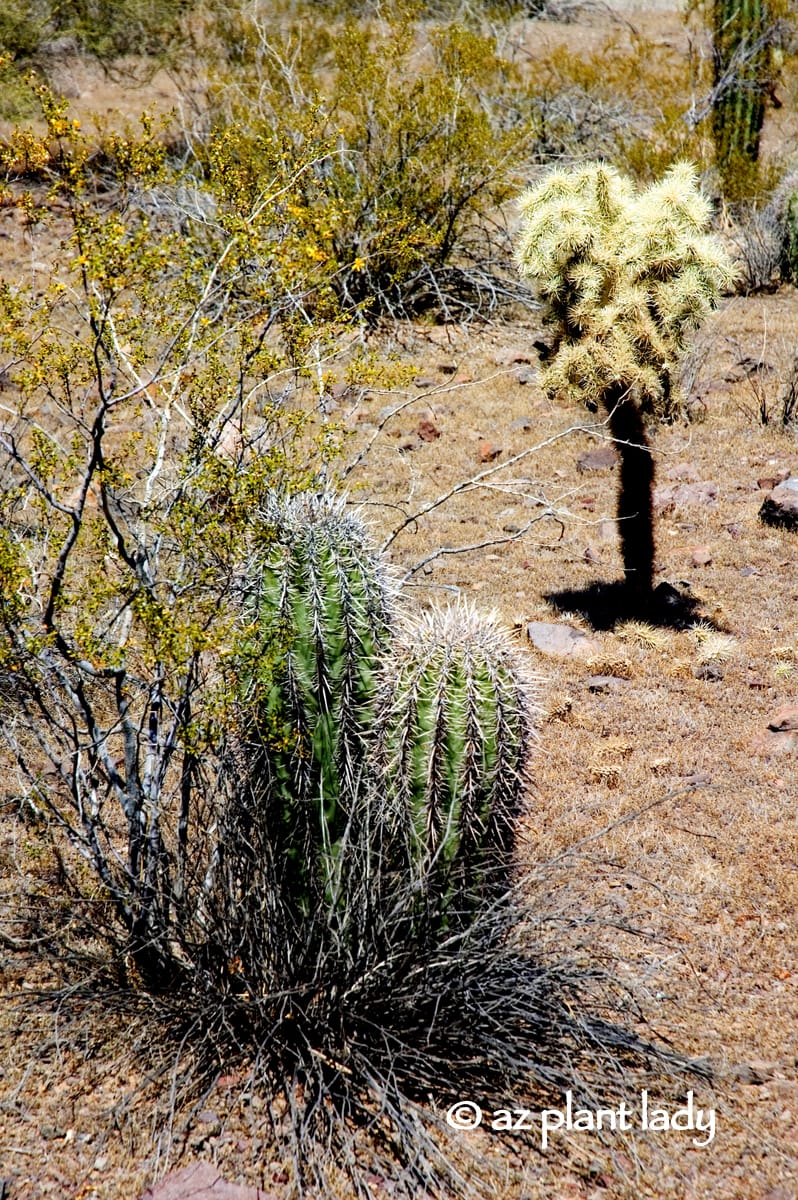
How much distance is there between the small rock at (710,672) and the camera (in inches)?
211

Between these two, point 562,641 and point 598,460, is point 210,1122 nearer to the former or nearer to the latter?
point 562,641

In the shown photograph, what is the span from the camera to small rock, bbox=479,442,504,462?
780 centimetres

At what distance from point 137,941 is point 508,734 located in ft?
4.26

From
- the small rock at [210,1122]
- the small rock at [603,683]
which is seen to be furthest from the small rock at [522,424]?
the small rock at [210,1122]

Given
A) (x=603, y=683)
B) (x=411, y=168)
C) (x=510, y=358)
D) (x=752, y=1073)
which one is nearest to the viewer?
(x=752, y=1073)

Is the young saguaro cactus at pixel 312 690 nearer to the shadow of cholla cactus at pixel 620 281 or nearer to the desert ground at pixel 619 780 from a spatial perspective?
the desert ground at pixel 619 780

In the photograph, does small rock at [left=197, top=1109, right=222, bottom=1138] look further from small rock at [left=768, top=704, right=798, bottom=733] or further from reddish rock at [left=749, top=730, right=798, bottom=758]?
small rock at [left=768, top=704, right=798, bottom=733]

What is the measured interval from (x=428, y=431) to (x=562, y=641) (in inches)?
120

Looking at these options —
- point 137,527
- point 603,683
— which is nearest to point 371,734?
point 137,527

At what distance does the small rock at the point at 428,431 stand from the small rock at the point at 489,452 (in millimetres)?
439

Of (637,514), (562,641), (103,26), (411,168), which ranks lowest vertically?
(562,641)

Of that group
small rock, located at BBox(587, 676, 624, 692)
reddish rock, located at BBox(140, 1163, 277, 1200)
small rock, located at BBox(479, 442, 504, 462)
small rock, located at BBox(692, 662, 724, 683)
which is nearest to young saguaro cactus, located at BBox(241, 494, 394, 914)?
A: reddish rock, located at BBox(140, 1163, 277, 1200)

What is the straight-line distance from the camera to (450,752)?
333cm

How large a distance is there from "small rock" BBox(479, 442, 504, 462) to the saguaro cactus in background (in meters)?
5.78
